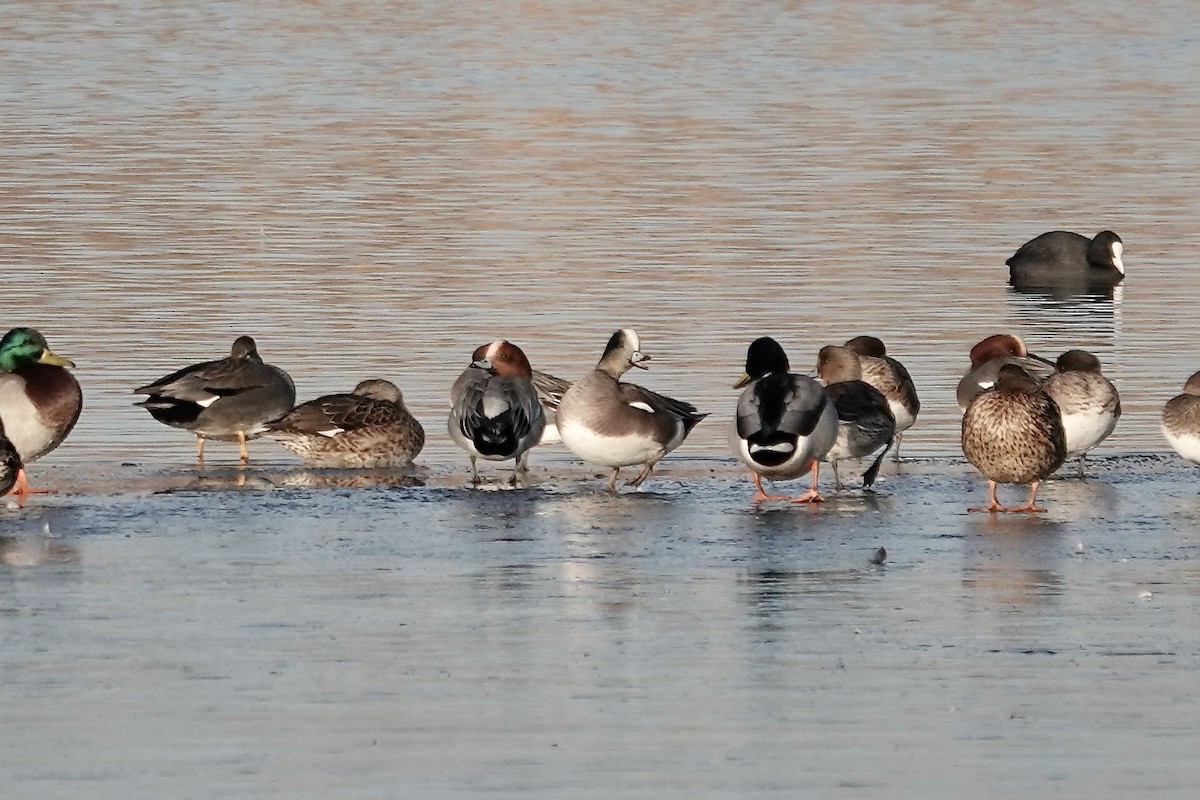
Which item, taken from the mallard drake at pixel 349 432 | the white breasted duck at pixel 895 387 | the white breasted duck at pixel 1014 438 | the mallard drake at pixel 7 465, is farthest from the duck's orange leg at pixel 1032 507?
the mallard drake at pixel 7 465

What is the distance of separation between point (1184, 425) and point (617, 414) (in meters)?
3.01

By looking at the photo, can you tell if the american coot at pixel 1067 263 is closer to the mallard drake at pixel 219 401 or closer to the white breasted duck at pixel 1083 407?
the white breasted duck at pixel 1083 407

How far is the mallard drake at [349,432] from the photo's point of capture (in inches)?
554

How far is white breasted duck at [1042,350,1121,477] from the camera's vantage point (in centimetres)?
1363

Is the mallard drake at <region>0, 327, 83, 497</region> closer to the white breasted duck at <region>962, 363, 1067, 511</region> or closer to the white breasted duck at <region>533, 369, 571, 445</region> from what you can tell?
the white breasted duck at <region>533, 369, 571, 445</region>

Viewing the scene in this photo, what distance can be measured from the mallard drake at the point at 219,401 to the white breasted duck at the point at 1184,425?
5049 millimetres

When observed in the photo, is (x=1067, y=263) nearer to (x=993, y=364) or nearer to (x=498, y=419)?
(x=993, y=364)

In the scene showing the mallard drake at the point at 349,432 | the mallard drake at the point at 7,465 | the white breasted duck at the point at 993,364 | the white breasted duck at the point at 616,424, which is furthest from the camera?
the white breasted duck at the point at 993,364

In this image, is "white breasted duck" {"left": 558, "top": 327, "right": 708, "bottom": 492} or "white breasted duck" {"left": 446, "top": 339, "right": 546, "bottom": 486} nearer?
"white breasted duck" {"left": 558, "top": 327, "right": 708, "bottom": 492}

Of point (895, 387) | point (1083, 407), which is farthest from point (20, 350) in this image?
point (1083, 407)

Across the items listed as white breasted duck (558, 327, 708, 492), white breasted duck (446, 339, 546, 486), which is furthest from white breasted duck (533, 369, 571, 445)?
white breasted duck (558, 327, 708, 492)

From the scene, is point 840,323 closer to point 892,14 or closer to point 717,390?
point 717,390

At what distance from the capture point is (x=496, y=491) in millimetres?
13266

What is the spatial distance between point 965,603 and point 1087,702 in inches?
64.9
